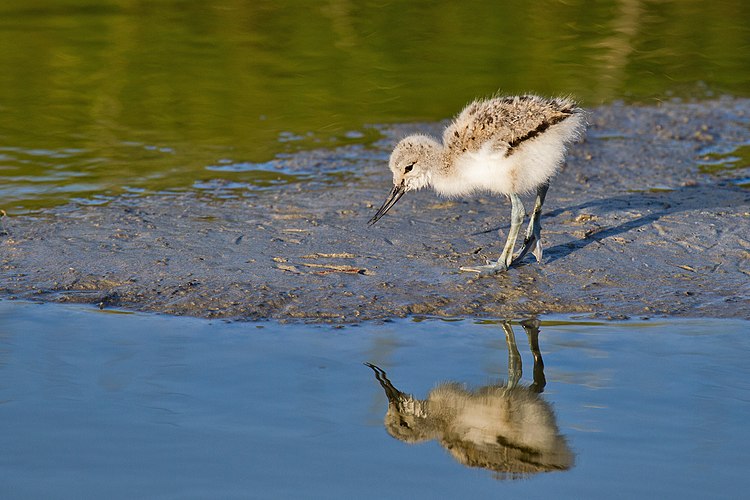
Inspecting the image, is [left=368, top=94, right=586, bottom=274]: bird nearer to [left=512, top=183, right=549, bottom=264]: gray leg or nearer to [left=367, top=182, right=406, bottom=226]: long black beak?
[left=512, top=183, right=549, bottom=264]: gray leg

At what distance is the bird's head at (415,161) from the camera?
6426mm

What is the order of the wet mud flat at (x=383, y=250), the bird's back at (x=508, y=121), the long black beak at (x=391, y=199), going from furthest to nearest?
the long black beak at (x=391, y=199) → the bird's back at (x=508, y=121) → the wet mud flat at (x=383, y=250)

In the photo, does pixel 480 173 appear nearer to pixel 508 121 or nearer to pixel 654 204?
pixel 508 121

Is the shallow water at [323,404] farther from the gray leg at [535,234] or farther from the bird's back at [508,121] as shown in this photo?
the bird's back at [508,121]

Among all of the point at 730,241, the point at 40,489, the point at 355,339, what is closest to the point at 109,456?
the point at 40,489

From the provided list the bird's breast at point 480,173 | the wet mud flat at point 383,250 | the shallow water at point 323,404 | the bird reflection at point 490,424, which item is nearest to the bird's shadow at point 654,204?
the wet mud flat at point 383,250

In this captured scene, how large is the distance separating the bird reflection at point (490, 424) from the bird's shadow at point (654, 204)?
202 cm

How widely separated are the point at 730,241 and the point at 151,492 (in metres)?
4.18

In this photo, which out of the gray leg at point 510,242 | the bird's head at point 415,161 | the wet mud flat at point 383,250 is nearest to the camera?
the wet mud flat at point 383,250

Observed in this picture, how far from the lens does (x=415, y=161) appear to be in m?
6.45

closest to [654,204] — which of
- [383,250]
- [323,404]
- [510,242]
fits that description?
[510,242]

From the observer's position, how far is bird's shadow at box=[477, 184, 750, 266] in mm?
6770

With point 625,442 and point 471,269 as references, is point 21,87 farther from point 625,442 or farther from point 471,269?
point 625,442

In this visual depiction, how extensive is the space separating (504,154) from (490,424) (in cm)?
197
